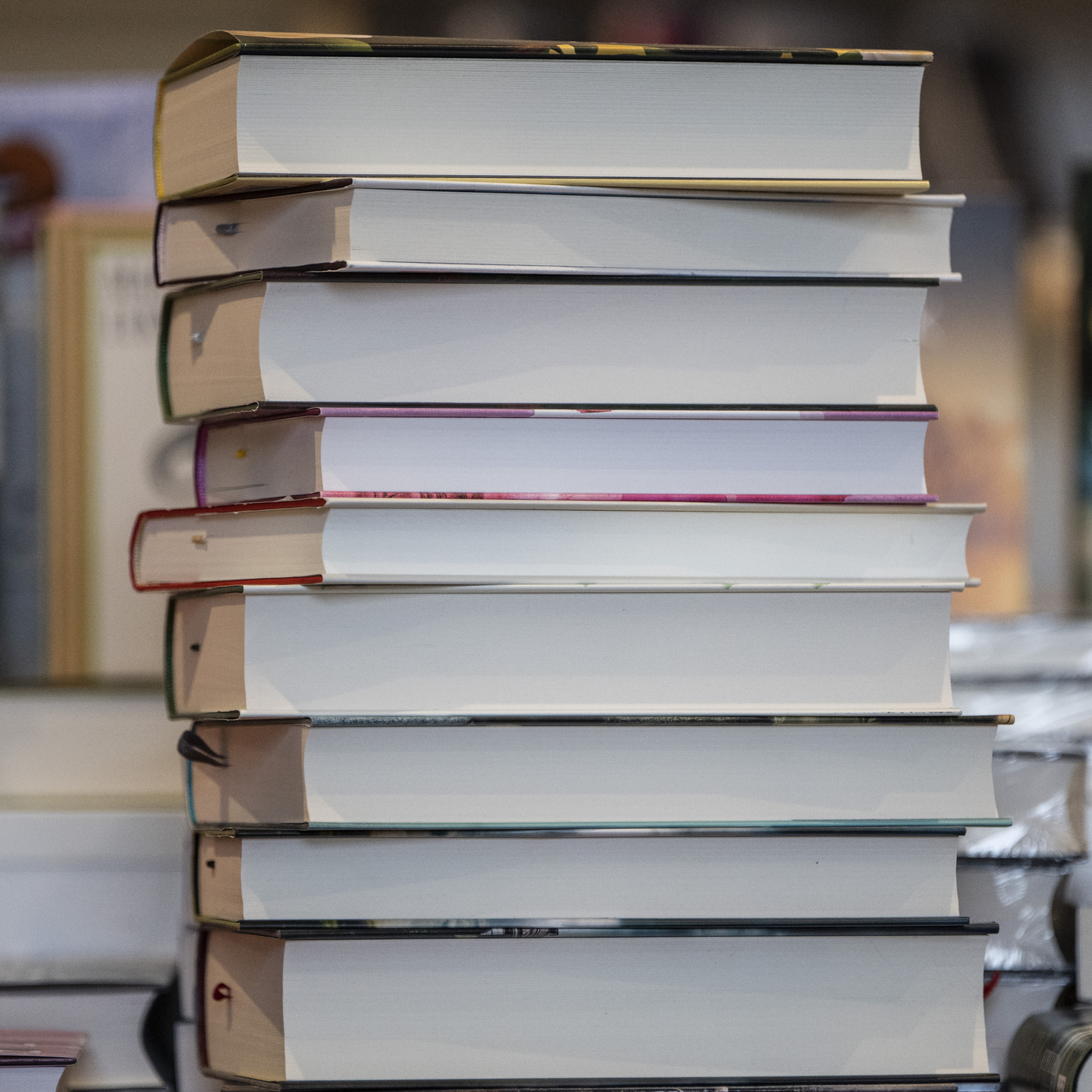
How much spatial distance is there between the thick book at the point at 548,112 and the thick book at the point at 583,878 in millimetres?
268

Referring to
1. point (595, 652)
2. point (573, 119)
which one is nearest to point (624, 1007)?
point (595, 652)

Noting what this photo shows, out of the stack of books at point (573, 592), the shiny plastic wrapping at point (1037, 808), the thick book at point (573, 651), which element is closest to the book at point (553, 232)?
the stack of books at point (573, 592)

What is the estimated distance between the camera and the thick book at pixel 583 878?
0.47m

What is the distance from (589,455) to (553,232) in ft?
0.30

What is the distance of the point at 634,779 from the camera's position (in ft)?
1.57

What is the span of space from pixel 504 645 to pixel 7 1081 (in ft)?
0.90

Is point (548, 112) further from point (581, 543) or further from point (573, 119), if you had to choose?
point (581, 543)

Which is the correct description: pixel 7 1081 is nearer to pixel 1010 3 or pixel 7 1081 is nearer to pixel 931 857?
pixel 931 857

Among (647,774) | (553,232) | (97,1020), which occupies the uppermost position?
(553,232)

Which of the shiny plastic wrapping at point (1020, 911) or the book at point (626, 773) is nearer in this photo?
the book at point (626, 773)

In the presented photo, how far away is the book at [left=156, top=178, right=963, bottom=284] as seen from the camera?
47 cm

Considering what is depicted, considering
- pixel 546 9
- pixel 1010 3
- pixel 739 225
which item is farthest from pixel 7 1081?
pixel 1010 3

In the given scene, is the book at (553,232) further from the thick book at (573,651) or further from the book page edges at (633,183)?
the thick book at (573,651)

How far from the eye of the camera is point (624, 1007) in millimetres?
474
